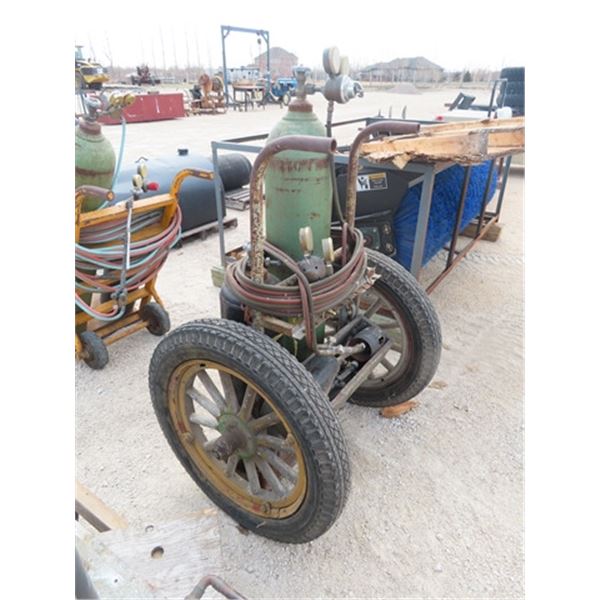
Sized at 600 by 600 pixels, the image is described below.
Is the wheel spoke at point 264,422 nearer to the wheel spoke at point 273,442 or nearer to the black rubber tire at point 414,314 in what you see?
the wheel spoke at point 273,442

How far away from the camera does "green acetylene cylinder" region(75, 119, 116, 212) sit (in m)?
2.14

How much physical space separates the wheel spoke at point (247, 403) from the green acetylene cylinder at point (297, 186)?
1.63 feet

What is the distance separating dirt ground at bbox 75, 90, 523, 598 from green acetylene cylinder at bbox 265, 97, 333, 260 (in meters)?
1.09

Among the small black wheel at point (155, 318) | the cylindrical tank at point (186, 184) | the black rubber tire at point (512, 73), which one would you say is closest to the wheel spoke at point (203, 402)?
the small black wheel at point (155, 318)

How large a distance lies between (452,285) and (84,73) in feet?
9.50

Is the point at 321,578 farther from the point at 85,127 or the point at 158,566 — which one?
the point at 85,127

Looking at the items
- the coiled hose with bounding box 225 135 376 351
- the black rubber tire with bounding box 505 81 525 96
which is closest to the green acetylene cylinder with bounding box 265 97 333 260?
the coiled hose with bounding box 225 135 376 351

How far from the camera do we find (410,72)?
34250 millimetres

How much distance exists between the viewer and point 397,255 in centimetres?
289

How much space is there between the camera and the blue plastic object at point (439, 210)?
2.75 meters

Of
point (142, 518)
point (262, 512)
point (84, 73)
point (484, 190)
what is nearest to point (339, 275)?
point (262, 512)

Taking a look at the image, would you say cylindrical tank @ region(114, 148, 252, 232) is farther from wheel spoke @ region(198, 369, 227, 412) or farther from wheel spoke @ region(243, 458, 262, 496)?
wheel spoke @ region(243, 458, 262, 496)

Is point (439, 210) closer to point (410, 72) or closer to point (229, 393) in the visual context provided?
point (229, 393)

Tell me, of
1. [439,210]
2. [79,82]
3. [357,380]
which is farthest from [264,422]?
[439,210]
